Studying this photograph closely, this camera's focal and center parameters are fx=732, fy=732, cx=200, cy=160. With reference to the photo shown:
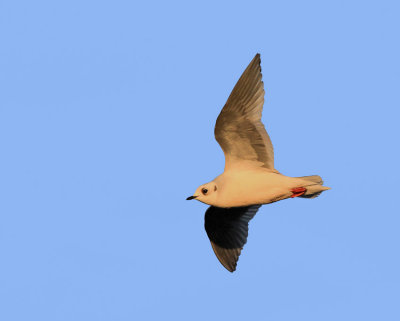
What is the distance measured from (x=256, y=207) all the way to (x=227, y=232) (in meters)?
0.76

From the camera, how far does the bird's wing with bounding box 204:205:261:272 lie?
46.2 ft

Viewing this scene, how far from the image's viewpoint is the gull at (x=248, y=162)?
12.0 m

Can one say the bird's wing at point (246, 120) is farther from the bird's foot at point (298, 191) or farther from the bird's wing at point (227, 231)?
the bird's wing at point (227, 231)

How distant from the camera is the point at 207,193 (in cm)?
1251

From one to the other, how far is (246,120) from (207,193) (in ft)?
4.77

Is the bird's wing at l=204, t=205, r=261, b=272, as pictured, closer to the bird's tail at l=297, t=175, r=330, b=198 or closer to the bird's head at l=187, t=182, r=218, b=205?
the bird's head at l=187, t=182, r=218, b=205

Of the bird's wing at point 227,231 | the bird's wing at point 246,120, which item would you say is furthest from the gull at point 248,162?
the bird's wing at point 227,231

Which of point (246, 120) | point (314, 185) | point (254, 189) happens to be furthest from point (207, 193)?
point (314, 185)

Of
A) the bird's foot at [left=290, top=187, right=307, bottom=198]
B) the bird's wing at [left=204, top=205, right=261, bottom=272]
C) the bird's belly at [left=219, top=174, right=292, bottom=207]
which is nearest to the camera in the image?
the bird's belly at [left=219, top=174, right=292, bottom=207]

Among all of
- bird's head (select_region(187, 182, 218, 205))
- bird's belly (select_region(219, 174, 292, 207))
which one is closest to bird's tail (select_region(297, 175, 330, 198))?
bird's belly (select_region(219, 174, 292, 207))

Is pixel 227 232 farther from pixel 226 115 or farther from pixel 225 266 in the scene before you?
pixel 226 115

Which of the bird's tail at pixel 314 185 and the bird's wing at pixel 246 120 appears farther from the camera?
the bird's tail at pixel 314 185

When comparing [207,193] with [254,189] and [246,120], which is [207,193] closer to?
[254,189]

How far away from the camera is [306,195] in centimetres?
1286
